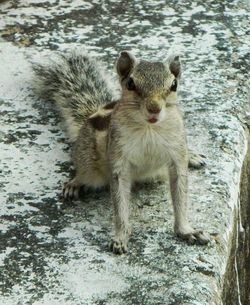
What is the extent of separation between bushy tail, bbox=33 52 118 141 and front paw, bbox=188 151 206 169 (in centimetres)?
46

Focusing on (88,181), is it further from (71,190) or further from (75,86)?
(75,86)

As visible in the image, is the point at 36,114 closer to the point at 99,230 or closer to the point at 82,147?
the point at 82,147

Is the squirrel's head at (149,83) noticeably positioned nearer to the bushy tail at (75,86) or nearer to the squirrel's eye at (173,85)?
the squirrel's eye at (173,85)

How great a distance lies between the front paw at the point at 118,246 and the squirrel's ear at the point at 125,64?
50 cm

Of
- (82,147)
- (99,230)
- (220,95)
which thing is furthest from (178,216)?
(220,95)

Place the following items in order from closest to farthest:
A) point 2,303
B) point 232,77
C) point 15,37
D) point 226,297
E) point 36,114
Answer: point 2,303 → point 226,297 → point 36,114 → point 232,77 → point 15,37

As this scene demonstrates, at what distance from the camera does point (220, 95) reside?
365 centimetres

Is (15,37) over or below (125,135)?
below

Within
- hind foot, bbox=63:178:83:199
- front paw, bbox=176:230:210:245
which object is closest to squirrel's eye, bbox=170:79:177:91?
front paw, bbox=176:230:210:245

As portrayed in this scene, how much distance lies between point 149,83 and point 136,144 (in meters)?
0.23

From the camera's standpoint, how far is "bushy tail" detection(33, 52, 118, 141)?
3.46 meters

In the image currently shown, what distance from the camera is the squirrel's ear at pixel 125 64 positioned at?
8.98ft

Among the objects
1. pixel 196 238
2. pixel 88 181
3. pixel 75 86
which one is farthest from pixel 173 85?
pixel 75 86

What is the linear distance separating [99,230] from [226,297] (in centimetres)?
44
